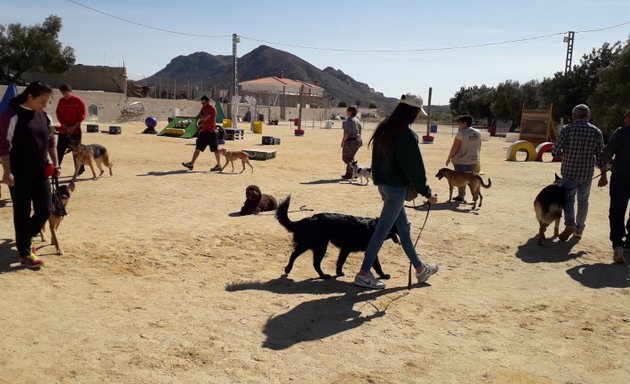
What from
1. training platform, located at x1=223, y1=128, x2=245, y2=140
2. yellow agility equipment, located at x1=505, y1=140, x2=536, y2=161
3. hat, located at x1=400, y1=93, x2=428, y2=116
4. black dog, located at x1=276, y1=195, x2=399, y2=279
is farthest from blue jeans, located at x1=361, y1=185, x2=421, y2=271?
training platform, located at x1=223, y1=128, x2=245, y2=140

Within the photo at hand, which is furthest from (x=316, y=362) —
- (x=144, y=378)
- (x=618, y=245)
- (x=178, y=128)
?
(x=178, y=128)

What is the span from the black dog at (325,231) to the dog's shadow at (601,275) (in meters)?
2.25

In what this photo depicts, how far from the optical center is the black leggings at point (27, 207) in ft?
16.6

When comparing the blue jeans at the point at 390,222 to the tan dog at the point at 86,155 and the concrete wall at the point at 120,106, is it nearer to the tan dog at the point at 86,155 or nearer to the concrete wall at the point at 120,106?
the tan dog at the point at 86,155

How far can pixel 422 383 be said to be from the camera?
332cm

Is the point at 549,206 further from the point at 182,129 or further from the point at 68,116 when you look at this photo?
the point at 182,129

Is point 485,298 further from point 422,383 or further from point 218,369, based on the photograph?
point 218,369

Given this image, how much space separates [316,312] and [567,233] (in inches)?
176

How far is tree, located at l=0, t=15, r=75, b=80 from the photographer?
155ft

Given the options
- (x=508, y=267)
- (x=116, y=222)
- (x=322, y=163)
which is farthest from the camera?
(x=322, y=163)

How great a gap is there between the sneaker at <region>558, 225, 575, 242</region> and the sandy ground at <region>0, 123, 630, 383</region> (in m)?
0.11

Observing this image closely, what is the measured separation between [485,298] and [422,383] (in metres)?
1.95

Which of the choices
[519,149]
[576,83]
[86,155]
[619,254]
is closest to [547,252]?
[619,254]

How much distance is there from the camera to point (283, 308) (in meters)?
4.47
